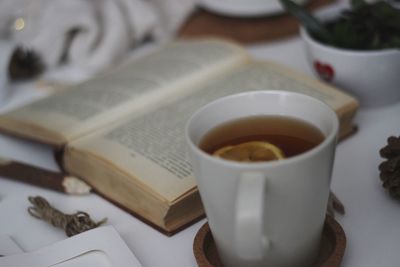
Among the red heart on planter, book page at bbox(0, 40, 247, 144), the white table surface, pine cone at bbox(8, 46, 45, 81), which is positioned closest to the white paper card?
the white table surface

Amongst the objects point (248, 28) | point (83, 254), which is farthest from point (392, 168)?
point (248, 28)

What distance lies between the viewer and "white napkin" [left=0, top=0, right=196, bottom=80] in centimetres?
82

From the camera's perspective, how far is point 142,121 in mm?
608

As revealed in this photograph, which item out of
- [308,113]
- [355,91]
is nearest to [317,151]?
[308,113]

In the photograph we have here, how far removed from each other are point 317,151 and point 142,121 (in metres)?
0.28

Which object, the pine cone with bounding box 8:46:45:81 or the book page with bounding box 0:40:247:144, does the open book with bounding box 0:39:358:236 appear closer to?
the book page with bounding box 0:40:247:144

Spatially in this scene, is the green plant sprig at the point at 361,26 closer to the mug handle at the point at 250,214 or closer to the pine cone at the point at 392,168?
the pine cone at the point at 392,168

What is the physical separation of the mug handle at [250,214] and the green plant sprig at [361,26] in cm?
31

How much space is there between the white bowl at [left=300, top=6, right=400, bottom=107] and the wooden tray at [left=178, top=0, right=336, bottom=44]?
0.20 meters

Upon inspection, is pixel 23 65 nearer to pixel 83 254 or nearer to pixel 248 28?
pixel 248 28

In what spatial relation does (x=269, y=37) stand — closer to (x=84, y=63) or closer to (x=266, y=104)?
(x=84, y=63)

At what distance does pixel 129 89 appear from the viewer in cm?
68

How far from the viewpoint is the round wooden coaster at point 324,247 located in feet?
1.35

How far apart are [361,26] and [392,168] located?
22 centimetres
